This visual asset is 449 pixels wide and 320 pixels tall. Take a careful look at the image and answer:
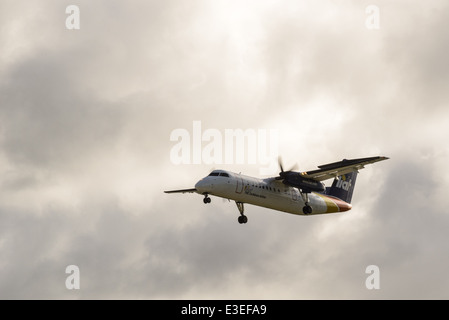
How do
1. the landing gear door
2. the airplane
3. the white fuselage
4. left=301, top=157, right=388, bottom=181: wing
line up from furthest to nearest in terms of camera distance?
1. left=301, top=157, right=388, bottom=181: wing
2. the landing gear door
3. the airplane
4. the white fuselage

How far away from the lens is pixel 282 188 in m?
65.6

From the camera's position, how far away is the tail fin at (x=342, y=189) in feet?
248

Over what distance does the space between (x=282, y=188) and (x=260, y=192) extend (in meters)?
3.06

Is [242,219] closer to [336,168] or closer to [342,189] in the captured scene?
[336,168]

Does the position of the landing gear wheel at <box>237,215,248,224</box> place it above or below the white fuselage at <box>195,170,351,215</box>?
below

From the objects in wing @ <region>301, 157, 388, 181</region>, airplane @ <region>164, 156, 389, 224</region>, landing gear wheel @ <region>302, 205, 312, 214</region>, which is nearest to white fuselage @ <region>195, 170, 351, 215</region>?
airplane @ <region>164, 156, 389, 224</region>

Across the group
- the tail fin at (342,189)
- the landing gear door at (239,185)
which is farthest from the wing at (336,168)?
the tail fin at (342,189)

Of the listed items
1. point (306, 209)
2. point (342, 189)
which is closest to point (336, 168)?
point (306, 209)

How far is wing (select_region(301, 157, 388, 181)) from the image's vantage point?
64062mm

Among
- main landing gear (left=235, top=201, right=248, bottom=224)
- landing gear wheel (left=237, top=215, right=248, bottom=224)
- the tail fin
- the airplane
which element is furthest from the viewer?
the tail fin

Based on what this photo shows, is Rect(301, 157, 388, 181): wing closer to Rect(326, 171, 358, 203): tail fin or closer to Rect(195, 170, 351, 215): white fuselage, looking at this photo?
Rect(195, 170, 351, 215): white fuselage

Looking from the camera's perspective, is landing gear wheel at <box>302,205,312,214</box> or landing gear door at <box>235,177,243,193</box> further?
landing gear wheel at <box>302,205,312,214</box>

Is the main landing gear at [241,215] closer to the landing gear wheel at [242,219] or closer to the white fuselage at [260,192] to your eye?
the landing gear wheel at [242,219]
